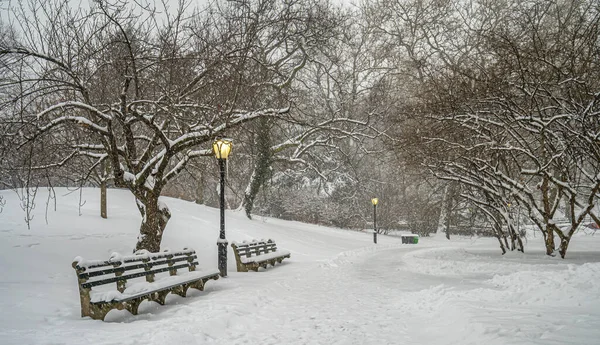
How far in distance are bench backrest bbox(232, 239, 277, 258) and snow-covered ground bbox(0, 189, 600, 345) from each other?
1085mm

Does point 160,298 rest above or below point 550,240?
below

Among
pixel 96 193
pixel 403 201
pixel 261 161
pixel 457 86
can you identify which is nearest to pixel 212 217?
pixel 261 161

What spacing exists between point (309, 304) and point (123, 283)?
3.38 metres

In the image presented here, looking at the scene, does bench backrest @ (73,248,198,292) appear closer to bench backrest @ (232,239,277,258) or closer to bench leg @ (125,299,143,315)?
bench leg @ (125,299,143,315)

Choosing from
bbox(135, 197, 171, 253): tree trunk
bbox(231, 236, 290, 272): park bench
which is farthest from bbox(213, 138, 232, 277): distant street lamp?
bbox(135, 197, 171, 253): tree trunk

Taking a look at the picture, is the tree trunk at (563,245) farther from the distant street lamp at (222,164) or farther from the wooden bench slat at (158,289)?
the wooden bench slat at (158,289)

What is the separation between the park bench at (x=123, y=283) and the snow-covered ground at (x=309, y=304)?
0.72ft

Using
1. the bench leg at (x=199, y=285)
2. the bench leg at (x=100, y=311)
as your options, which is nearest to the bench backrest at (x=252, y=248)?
the bench leg at (x=199, y=285)

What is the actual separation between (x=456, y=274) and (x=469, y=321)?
5536 mm

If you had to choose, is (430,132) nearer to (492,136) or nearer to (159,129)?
(492,136)

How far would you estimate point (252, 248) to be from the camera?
469 inches

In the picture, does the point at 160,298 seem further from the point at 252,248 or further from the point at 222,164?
the point at 252,248

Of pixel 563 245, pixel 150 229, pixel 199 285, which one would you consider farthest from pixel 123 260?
Answer: pixel 563 245

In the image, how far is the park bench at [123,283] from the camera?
561 centimetres
